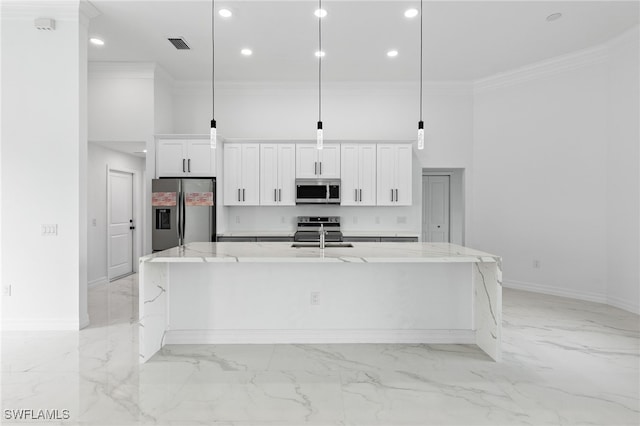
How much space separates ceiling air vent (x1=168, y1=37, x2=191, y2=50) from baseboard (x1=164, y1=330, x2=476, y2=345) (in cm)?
350

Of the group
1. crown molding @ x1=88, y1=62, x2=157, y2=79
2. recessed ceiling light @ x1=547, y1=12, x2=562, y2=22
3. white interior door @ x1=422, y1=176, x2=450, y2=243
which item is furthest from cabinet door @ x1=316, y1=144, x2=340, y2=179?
recessed ceiling light @ x1=547, y1=12, x2=562, y2=22

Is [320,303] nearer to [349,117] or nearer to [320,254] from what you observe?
[320,254]

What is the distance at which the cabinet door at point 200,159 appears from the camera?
5.27 meters

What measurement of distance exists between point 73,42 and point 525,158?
605 cm

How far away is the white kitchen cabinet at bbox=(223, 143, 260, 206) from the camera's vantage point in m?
5.50

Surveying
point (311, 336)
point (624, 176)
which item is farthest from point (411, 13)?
point (311, 336)

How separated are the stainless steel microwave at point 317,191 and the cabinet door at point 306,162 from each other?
0.38ft

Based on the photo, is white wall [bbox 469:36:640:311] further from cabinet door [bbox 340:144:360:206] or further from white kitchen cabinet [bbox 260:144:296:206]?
white kitchen cabinet [bbox 260:144:296:206]

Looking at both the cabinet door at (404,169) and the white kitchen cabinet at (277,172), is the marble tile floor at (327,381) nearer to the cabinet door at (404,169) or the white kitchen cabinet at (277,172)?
the cabinet door at (404,169)

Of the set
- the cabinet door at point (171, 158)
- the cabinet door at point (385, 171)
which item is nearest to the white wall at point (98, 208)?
the cabinet door at point (171, 158)

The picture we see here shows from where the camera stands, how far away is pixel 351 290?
322 cm

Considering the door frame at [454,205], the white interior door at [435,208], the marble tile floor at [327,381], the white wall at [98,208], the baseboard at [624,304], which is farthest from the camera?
the white interior door at [435,208]

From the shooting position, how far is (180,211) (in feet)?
16.8

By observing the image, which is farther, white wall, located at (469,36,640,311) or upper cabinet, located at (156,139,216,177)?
upper cabinet, located at (156,139,216,177)
